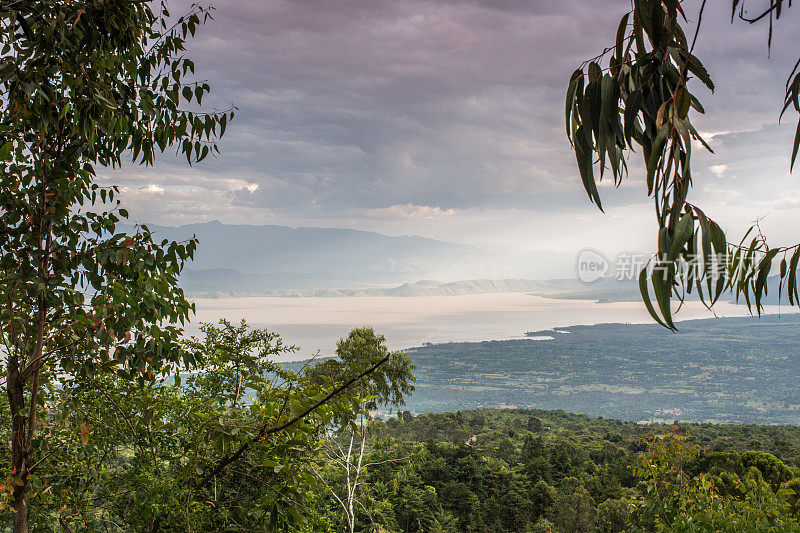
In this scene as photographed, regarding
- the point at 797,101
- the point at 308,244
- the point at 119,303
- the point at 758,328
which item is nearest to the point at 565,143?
the point at 797,101

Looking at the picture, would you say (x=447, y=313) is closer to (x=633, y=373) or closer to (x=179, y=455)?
(x=633, y=373)

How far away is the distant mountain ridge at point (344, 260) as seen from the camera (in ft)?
Answer: 387

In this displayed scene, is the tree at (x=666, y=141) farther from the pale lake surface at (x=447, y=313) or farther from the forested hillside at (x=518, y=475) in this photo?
the pale lake surface at (x=447, y=313)

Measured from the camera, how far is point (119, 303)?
50.5 inches

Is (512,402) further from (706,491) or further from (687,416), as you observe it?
(706,491)

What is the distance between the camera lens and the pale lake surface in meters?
70.1

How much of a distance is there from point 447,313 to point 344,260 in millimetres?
61449

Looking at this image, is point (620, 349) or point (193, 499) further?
point (620, 349)

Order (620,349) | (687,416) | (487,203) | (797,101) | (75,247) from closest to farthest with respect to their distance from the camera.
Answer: (797,101) → (75,247) → (687,416) → (620,349) → (487,203)

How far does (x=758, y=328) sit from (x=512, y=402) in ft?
172

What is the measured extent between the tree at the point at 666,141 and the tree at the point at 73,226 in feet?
3.82

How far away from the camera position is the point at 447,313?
111 meters

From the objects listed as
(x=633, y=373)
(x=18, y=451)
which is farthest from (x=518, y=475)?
(x=633, y=373)
